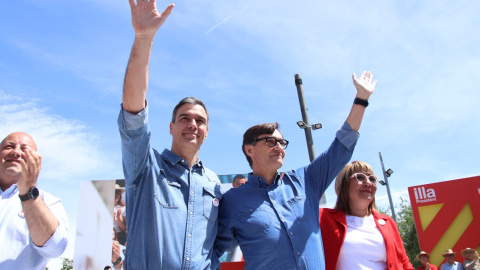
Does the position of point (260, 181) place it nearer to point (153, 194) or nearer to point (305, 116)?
point (153, 194)

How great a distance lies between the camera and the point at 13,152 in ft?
8.17

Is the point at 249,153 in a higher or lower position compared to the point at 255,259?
higher

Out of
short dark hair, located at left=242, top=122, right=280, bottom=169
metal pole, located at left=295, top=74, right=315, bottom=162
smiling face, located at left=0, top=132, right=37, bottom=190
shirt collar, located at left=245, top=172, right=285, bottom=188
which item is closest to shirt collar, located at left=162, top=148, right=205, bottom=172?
shirt collar, located at left=245, top=172, right=285, bottom=188

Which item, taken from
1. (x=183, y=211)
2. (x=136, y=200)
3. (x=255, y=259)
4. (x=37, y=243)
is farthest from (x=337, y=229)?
(x=37, y=243)

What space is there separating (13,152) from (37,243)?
2.31ft

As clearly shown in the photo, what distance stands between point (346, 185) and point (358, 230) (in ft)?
1.57

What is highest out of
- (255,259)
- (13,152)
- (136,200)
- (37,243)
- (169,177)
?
(13,152)

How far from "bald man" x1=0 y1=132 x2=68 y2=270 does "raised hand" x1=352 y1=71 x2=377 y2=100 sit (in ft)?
8.35

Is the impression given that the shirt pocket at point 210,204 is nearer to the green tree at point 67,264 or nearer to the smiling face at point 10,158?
the smiling face at point 10,158

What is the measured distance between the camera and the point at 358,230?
3131 mm

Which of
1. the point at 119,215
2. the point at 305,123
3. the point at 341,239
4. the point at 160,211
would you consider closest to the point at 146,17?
the point at 160,211

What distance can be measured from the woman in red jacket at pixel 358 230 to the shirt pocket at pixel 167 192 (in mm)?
1479

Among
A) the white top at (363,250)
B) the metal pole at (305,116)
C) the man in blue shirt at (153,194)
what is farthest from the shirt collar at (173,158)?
the metal pole at (305,116)

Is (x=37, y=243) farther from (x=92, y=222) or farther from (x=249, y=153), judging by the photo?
(x=92, y=222)
